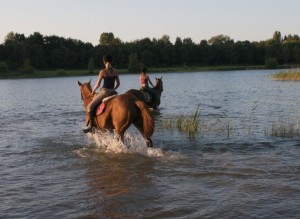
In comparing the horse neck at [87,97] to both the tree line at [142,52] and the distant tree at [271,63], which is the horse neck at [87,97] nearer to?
the distant tree at [271,63]

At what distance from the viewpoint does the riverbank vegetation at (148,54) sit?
13550 cm

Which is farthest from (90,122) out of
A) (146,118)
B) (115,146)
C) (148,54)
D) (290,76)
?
(148,54)

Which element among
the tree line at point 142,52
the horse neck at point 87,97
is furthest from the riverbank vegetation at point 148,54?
the horse neck at point 87,97

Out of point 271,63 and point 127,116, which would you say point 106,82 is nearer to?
point 127,116

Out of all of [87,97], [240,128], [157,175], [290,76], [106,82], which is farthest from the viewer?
[290,76]

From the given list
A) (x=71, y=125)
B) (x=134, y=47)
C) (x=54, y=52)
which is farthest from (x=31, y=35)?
(x=71, y=125)

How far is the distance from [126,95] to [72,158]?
2.47 m

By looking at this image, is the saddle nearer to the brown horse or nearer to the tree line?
the brown horse

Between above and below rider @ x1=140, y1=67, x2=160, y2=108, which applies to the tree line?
above

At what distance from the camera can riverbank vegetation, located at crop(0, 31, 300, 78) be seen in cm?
13550

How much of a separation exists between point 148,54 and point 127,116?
5253 inches

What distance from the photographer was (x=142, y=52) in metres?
146

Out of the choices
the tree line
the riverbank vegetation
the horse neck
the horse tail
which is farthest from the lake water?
the tree line

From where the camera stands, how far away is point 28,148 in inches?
570
